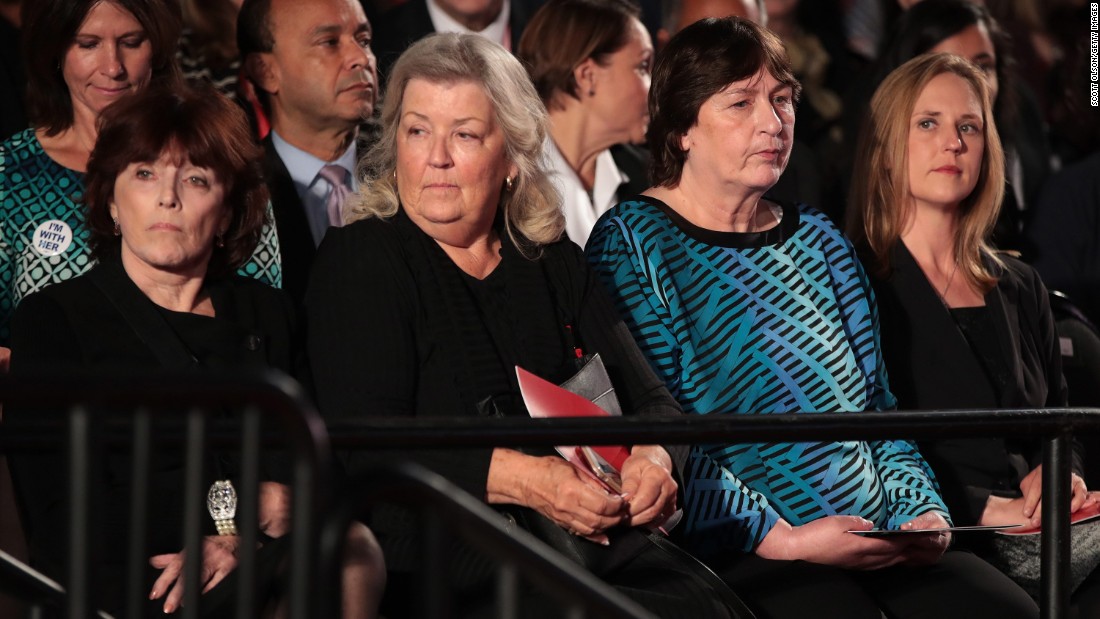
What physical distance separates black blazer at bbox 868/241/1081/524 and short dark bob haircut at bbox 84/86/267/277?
1.77 meters

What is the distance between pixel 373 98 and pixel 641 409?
175 centimetres

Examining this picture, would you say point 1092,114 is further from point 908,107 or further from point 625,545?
point 625,545

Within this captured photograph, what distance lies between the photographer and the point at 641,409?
3488mm

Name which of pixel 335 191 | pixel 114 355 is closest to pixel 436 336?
pixel 114 355

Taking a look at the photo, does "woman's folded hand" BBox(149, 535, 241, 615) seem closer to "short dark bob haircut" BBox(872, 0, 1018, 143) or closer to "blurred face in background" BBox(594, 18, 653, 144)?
"blurred face in background" BBox(594, 18, 653, 144)

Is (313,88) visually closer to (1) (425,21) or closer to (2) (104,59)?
(2) (104,59)

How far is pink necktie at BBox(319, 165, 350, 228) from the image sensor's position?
4547 millimetres

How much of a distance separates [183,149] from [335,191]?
1.02m

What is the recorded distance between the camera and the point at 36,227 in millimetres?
3844

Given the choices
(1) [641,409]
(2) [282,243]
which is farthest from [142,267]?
(1) [641,409]

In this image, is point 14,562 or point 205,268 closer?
point 14,562

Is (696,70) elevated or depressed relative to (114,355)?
elevated

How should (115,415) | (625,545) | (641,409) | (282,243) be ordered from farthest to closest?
(282,243) → (641,409) → (625,545) → (115,415)

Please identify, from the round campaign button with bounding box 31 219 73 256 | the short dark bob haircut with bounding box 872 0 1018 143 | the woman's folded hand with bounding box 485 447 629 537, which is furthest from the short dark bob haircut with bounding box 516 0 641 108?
Result: the woman's folded hand with bounding box 485 447 629 537
